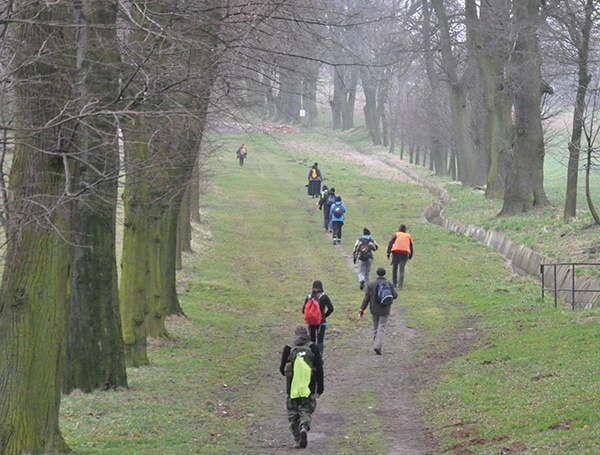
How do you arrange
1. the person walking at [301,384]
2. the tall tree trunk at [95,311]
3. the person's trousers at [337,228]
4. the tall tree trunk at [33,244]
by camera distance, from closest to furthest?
the tall tree trunk at [33,244], the person walking at [301,384], the tall tree trunk at [95,311], the person's trousers at [337,228]

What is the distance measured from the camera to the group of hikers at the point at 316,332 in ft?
38.2

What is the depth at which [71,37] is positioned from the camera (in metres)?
10.1

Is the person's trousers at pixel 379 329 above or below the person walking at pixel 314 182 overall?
below

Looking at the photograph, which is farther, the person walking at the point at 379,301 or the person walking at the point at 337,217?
the person walking at the point at 337,217

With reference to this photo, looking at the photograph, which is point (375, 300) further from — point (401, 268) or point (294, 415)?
point (401, 268)

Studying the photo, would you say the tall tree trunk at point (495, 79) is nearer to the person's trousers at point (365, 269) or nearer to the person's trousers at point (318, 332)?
the person's trousers at point (365, 269)

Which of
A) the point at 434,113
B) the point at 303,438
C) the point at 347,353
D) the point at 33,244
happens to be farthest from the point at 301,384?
the point at 434,113

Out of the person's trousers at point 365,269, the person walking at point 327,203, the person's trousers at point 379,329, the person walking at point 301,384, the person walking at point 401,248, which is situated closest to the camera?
the person walking at point 301,384

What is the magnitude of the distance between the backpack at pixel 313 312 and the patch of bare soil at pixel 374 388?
111 centimetres

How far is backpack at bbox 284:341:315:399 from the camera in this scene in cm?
1158

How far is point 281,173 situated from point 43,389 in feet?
171

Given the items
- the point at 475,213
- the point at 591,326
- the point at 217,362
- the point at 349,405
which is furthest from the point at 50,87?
the point at 475,213

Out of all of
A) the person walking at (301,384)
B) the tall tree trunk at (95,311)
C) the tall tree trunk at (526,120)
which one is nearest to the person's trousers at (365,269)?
the tall tree trunk at (526,120)

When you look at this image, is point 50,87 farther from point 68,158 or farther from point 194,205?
point 194,205
